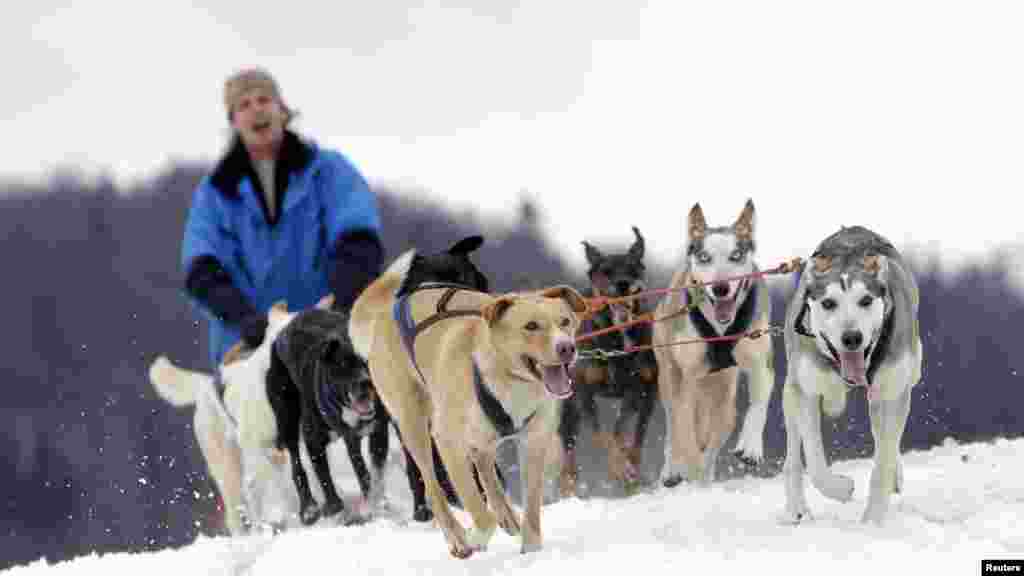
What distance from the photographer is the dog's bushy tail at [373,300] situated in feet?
17.0

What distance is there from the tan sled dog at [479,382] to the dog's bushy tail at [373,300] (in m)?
0.17

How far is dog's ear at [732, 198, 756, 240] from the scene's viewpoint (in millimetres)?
7242

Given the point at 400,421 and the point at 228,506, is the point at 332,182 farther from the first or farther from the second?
the point at 228,506

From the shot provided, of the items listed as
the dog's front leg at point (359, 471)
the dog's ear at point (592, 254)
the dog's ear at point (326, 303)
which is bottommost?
the dog's front leg at point (359, 471)

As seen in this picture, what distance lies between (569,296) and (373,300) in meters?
1.28

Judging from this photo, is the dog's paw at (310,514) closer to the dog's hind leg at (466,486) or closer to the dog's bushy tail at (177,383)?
the dog's bushy tail at (177,383)

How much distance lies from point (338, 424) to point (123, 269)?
34.4 metres

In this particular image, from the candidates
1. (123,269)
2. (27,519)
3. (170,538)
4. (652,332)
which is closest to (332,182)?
(652,332)

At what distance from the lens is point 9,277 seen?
39.2m

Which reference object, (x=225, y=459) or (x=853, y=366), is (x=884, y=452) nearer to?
(x=853, y=366)

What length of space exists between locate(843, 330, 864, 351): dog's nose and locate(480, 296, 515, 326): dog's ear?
1264 mm

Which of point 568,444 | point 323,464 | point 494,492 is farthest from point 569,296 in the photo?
point 568,444

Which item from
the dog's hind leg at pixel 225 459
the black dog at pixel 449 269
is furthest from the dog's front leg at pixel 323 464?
the black dog at pixel 449 269

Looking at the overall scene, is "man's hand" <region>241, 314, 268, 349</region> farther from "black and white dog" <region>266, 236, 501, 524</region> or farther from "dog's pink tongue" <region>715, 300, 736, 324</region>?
"dog's pink tongue" <region>715, 300, 736, 324</region>
